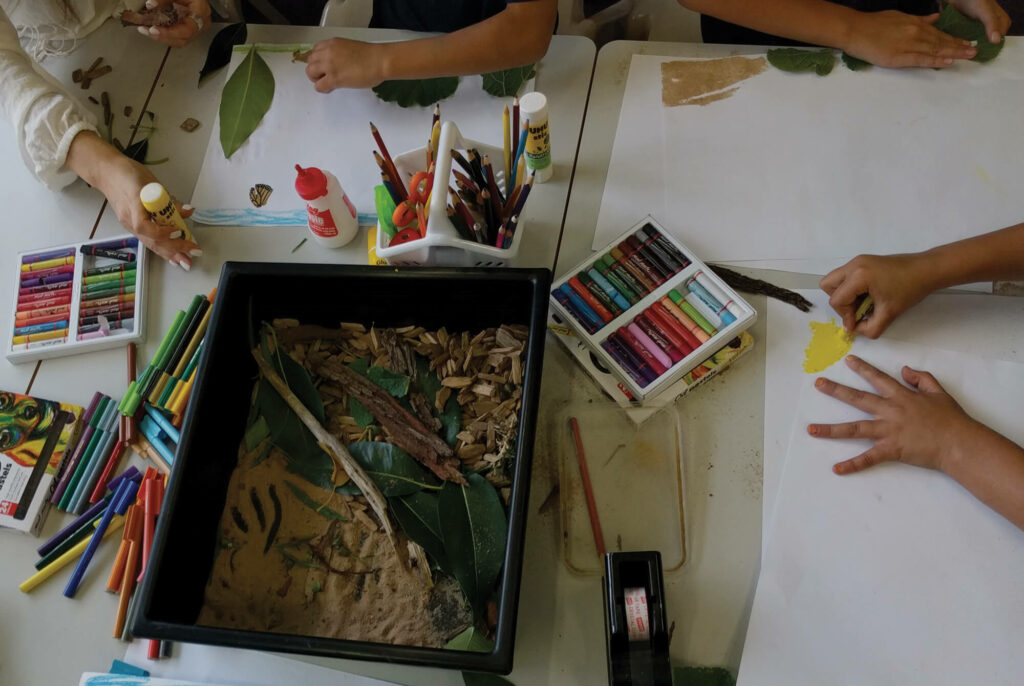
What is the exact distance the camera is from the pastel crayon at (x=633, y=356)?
0.80 metres

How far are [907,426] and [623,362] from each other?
310mm

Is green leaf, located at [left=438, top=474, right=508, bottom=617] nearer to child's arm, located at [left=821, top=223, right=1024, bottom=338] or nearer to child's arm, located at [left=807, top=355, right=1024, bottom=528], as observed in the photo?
child's arm, located at [left=807, top=355, right=1024, bottom=528]

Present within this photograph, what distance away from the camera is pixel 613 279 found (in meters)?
0.85

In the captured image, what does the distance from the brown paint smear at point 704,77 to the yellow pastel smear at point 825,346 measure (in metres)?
0.37

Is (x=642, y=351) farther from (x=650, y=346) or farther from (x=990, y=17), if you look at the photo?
(x=990, y=17)

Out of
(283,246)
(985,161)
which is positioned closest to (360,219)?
(283,246)

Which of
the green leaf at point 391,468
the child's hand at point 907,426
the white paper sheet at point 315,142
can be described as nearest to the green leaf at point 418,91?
the white paper sheet at point 315,142

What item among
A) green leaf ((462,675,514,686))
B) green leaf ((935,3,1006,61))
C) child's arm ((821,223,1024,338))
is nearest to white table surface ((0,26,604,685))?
green leaf ((462,675,514,686))

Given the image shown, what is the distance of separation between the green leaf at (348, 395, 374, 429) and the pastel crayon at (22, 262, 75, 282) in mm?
454

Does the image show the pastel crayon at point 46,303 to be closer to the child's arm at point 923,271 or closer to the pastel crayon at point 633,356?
the pastel crayon at point 633,356

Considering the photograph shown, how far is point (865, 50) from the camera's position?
974 mm

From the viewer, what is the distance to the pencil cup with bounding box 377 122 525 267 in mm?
788

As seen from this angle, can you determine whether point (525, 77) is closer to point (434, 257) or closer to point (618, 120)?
point (618, 120)

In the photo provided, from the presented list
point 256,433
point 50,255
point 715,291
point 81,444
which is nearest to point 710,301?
point 715,291
